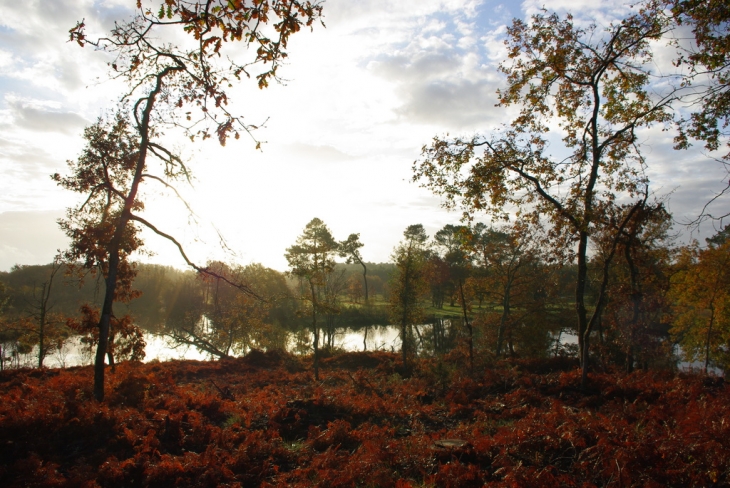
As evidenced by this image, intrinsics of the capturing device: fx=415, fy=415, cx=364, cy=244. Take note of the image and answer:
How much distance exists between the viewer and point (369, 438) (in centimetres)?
859

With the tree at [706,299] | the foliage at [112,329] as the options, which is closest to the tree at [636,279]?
the tree at [706,299]

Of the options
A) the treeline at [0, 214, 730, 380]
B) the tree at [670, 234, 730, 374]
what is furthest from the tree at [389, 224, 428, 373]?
the tree at [670, 234, 730, 374]

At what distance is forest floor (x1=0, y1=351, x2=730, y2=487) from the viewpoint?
5.73 meters

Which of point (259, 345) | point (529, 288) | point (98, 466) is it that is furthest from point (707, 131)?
point (259, 345)

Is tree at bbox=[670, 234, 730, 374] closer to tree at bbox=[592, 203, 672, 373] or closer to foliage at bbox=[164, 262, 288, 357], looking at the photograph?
tree at bbox=[592, 203, 672, 373]

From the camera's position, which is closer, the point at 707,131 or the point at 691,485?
the point at 691,485

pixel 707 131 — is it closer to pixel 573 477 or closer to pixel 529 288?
pixel 573 477

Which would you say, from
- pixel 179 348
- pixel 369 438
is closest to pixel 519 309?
pixel 369 438

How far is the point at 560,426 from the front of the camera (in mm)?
6996

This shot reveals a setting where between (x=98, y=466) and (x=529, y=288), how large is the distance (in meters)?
30.4

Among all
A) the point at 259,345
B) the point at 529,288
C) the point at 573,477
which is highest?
the point at 529,288

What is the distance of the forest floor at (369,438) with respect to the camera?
573 centimetres

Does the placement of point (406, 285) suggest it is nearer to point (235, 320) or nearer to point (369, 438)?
point (235, 320)

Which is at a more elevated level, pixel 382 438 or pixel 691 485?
pixel 691 485
